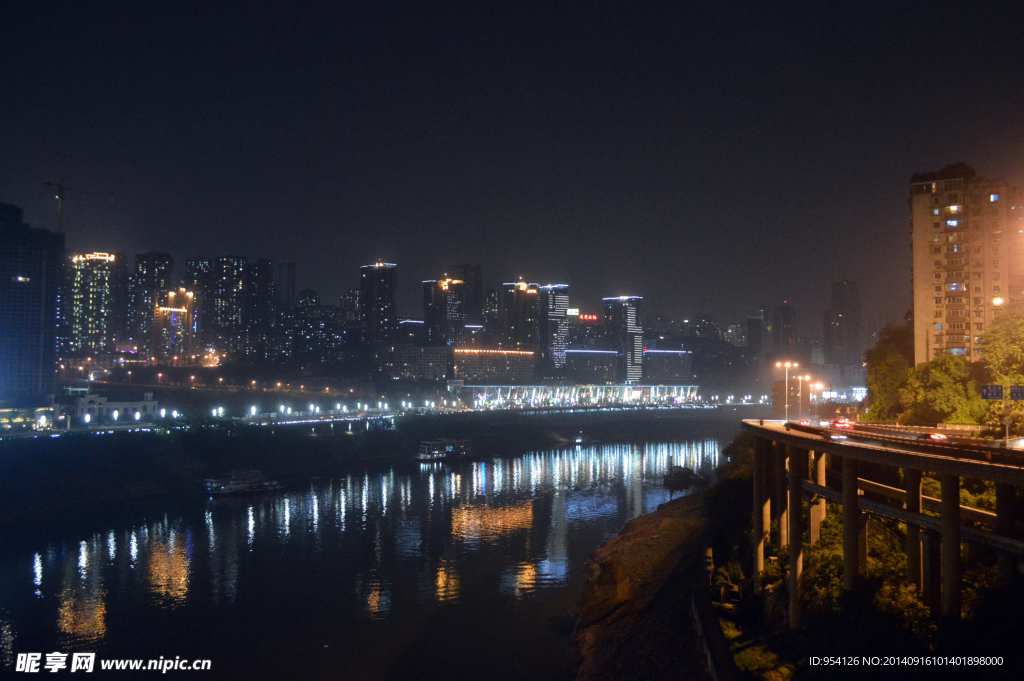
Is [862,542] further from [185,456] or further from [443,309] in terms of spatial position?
[443,309]

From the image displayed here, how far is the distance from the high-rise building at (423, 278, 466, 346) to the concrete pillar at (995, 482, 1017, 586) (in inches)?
5726

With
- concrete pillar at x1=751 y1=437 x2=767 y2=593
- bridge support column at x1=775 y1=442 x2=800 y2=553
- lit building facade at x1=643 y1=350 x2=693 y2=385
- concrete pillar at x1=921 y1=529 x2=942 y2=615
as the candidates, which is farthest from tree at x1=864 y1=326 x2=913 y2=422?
lit building facade at x1=643 y1=350 x2=693 y2=385

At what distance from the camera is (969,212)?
35.0 meters

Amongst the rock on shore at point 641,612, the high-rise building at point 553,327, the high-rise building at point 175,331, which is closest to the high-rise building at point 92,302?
the high-rise building at point 175,331

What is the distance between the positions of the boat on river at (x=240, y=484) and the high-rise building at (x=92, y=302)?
100301 millimetres

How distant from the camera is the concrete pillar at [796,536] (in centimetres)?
1312

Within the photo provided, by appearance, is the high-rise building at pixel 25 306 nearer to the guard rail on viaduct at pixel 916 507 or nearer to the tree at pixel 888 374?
the tree at pixel 888 374

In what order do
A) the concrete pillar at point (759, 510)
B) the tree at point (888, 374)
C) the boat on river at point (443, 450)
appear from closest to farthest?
the concrete pillar at point (759, 510), the tree at point (888, 374), the boat on river at point (443, 450)

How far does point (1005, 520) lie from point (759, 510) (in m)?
7.86

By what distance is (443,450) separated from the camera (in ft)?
199

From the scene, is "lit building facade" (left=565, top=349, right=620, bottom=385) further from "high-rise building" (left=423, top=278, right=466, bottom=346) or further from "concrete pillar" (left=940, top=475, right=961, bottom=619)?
"concrete pillar" (left=940, top=475, right=961, bottom=619)

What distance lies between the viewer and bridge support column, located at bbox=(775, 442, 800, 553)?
52.7ft

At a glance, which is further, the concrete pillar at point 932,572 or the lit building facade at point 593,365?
the lit building facade at point 593,365

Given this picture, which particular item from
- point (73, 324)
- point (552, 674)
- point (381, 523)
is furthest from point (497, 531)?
point (73, 324)
